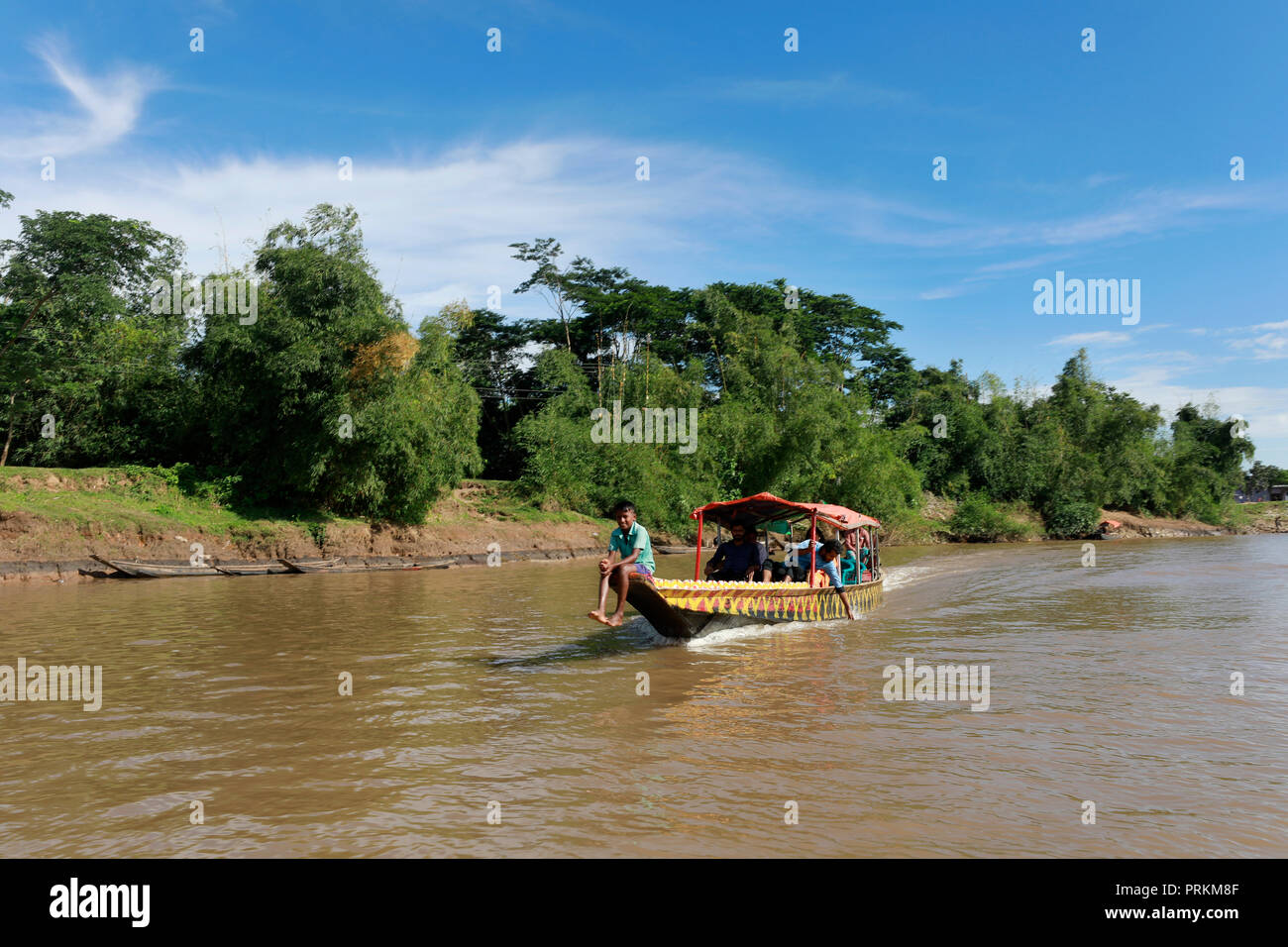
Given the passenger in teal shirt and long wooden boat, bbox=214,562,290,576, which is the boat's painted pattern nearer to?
the passenger in teal shirt

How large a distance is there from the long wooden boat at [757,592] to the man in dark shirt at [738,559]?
235mm

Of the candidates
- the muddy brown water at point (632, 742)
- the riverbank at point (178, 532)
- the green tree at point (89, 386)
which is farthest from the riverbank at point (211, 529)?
the muddy brown water at point (632, 742)

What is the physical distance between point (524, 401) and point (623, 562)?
3824cm

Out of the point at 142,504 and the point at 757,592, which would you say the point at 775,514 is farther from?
the point at 142,504

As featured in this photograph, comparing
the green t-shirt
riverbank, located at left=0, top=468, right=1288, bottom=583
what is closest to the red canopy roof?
the green t-shirt

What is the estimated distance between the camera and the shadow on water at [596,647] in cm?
1040

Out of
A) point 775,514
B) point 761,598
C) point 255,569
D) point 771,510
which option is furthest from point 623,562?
point 255,569

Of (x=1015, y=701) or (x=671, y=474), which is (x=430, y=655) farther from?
(x=671, y=474)

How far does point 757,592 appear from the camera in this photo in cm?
1240

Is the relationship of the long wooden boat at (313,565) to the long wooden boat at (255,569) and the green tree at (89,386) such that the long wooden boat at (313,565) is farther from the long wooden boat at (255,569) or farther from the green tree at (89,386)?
the green tree at (89,386)

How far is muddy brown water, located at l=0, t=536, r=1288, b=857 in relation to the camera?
508 centimetres

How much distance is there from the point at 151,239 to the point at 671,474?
3099 centimetres
